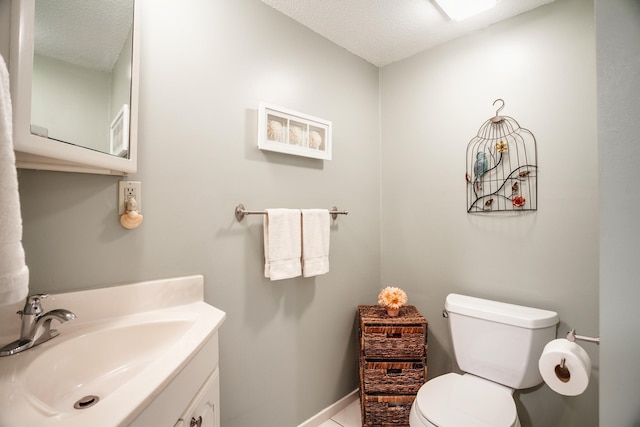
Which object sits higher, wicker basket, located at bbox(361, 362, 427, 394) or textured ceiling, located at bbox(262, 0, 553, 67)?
textured ceiling, located at bbox(262, 0, 553, 67)

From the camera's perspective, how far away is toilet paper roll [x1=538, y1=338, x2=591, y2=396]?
3.33ft

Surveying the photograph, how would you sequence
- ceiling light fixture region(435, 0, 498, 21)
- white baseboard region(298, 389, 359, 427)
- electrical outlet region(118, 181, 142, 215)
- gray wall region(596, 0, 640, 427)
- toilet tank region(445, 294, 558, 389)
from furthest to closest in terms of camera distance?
white baseboard region(298, 389, 359, 427)
ceiling light fixture region(435, 0, 498, 21)
toilet tank region(445, 294, 558, 389)
electrical outlet region(118, 181, 142, 215)
gray wall region(596, 0, 640, 427)

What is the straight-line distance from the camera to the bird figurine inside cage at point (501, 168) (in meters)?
1.51

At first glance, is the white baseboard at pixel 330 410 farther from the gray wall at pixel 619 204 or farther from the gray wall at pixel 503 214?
the gray wall at pixel 619 204

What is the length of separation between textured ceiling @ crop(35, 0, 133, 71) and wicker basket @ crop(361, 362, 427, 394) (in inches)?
71.0

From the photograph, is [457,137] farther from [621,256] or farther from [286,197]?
[621,256]

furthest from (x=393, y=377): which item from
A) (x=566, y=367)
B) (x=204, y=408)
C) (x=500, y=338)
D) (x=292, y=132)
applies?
(x=292, y=132)

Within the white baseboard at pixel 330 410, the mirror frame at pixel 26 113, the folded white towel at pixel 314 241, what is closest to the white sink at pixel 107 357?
the mirror frame at pixel 26 113

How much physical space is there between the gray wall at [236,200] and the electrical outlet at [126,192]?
0.02m

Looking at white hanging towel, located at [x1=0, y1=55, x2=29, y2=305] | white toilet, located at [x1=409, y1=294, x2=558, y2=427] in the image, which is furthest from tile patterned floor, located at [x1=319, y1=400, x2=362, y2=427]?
white hanging towel, located at [x1=0, y1=55, x2=29, y2=305]

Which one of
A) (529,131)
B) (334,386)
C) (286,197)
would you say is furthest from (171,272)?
(529,131)

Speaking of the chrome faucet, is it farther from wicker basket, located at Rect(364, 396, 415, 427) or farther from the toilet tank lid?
the toilet tank lid

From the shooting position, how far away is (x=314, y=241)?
1546 millimetres

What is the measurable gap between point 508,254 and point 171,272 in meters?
1.72
